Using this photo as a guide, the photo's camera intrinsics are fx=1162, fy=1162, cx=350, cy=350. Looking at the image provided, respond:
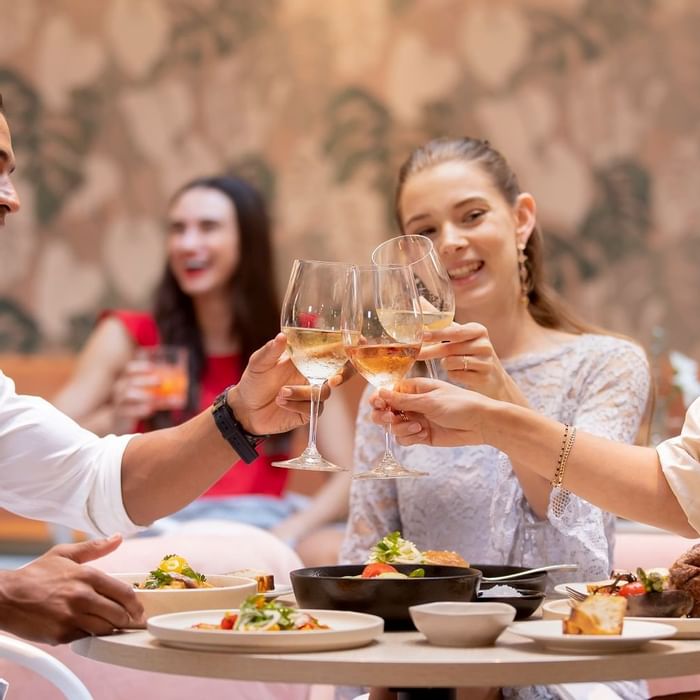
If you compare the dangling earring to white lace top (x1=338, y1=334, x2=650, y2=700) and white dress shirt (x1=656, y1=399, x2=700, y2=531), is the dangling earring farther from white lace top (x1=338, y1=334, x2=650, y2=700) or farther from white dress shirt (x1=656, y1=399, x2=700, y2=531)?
white dress shirt (x1=656, y1=399, x2=700, y2=531)

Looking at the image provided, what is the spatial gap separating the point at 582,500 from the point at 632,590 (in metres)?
0.66

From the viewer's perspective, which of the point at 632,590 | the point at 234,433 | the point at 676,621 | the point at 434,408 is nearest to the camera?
the point at 676,621

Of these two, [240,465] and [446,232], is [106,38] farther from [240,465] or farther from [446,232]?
[446,232]

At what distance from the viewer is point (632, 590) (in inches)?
59.8

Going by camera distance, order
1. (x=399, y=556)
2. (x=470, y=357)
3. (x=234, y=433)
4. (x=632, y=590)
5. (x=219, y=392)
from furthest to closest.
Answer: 1. (x=219, y=392)
2. (x=234, y=433)
3. (x=470, y=357)
4. (x=399, y=556)
5. (x=632, y=590)

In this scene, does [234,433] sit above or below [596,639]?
above

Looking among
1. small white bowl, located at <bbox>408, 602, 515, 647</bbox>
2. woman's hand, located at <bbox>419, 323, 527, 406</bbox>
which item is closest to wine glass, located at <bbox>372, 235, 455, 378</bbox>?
woman's hand, located at <bbox>419, 323, 527, 406</bbox>

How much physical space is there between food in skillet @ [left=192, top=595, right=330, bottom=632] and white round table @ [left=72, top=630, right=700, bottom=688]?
0.19 feet

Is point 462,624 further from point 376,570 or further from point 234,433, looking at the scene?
point 234,433

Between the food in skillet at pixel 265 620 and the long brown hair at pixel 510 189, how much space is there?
1.47 m

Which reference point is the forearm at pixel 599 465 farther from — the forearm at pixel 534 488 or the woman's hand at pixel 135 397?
the woman's hand at pixel 135 397

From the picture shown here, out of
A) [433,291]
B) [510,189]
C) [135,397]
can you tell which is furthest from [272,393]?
[135,397]

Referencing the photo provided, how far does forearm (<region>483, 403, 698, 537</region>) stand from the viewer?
1826 mm

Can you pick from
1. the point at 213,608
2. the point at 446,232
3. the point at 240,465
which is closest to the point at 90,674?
the point at 213,608
